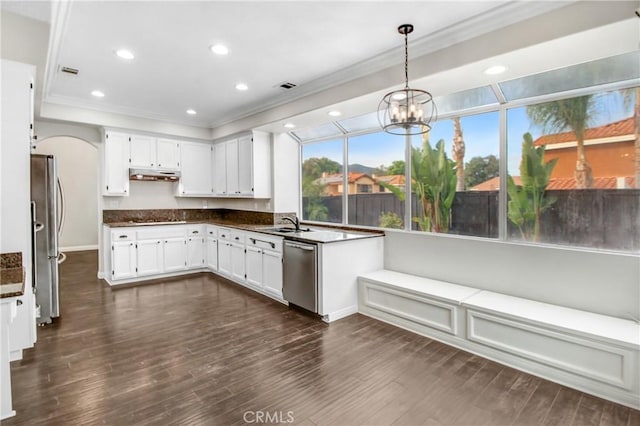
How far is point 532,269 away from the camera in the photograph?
312cm

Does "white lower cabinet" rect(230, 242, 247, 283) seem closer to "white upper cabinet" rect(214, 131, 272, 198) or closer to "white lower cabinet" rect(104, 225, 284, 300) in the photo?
"white lower cabinet" rect(104, 225, 284, 300)

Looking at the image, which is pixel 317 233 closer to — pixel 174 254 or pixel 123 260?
pixel 174 254

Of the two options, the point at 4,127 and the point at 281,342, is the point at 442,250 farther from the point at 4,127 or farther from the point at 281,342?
the point at 4,127

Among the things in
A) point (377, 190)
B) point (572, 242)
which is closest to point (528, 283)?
point (572, 242)

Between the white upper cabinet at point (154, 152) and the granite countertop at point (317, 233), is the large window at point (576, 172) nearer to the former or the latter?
the granite countertop at point (317, 233)

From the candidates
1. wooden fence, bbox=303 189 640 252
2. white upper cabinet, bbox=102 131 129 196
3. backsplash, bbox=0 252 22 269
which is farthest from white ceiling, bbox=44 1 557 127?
backsplash, bbox=0 252 22 269

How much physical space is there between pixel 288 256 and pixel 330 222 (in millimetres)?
1379

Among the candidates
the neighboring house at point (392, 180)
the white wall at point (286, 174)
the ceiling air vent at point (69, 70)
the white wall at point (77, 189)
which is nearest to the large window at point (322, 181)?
the white wall at point (286, 174)

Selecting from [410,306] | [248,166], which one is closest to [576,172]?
[410,306]

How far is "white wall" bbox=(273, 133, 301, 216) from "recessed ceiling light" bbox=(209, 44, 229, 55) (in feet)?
8.02

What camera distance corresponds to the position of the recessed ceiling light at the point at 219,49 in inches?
120

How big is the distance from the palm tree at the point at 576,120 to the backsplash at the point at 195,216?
385cm

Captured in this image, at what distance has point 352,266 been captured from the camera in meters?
3.99

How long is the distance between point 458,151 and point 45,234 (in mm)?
4639
